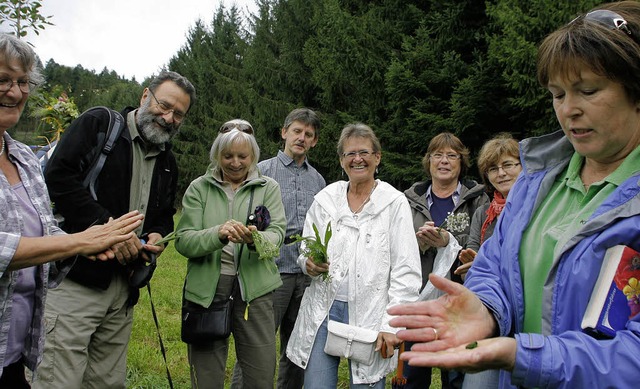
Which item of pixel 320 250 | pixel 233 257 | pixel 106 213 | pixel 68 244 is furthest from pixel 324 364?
pixel 68 244

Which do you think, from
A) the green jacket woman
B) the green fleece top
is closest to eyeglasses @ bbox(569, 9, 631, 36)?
the green jacket woman

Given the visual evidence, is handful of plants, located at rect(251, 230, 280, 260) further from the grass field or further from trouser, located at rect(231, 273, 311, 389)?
the grass field

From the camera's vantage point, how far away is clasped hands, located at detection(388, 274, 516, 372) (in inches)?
57.6

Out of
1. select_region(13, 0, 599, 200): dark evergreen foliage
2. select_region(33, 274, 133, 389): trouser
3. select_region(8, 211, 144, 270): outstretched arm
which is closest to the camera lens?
select_region(8, 211, 144, 270): outstretched arm

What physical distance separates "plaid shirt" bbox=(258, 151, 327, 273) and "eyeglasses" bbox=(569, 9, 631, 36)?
3436mm

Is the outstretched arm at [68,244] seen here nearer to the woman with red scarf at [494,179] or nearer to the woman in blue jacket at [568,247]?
the woman in blue jacket at [568,247]

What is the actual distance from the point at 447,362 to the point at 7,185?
2075mm

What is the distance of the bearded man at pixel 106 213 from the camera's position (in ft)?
10.9

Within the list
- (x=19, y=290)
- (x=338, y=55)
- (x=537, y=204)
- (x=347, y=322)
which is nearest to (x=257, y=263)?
(x=347, y=322)

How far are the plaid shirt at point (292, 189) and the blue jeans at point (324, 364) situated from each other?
120 cm

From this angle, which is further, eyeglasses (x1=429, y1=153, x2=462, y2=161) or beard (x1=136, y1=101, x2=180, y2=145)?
eyeglasses (x1=429, y1=153, x2=462, y2=161)

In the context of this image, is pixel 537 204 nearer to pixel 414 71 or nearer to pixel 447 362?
pixel 447 362

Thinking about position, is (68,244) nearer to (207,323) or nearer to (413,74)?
(207,323)

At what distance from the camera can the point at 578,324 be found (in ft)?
5.21
